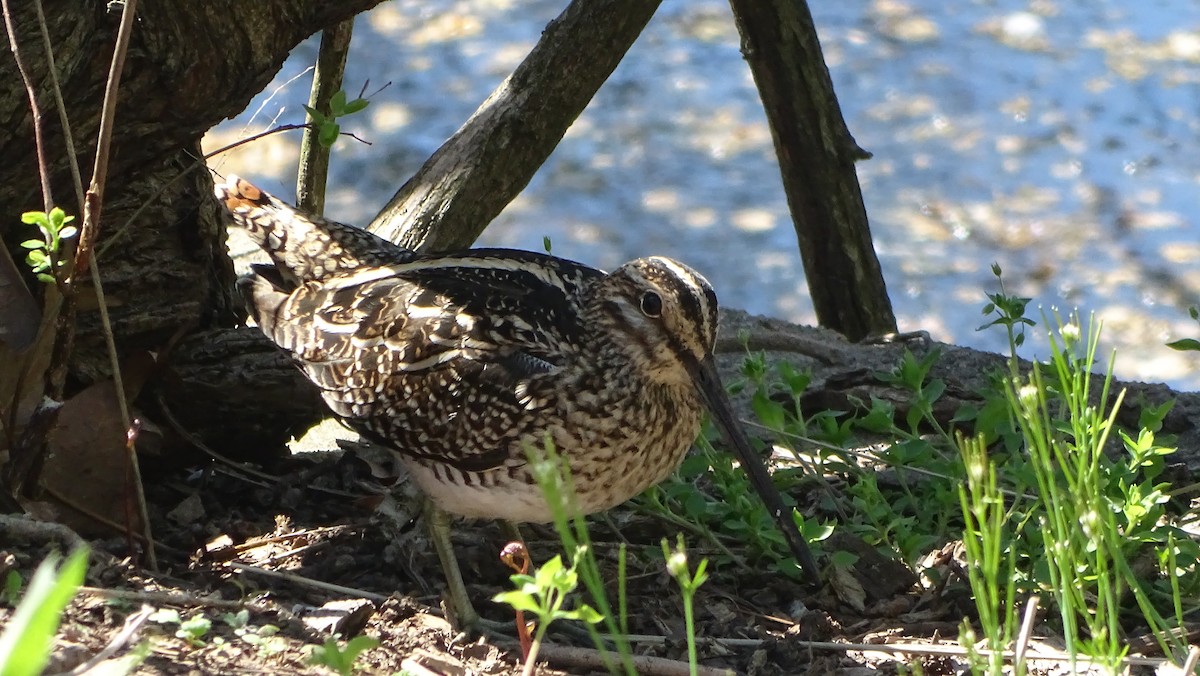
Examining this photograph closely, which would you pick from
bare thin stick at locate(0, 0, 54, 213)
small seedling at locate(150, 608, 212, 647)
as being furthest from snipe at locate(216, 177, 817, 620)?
bare thin stick at locate(0, 0, 54, 213)

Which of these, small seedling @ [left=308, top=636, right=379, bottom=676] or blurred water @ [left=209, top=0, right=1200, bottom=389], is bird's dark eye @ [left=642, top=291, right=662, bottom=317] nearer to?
small seedling @ [left=308, top=636, right=379, bottom=676]

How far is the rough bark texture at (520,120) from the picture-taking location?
449cm

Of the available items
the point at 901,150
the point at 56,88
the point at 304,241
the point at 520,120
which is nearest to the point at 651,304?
the point at 304,241

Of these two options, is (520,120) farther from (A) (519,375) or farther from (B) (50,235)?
(B) (50,235)

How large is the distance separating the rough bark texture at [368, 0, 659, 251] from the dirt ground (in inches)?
32.9

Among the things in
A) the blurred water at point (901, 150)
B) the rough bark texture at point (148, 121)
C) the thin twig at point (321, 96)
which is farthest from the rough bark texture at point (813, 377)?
the blurred water at point (901, 150)

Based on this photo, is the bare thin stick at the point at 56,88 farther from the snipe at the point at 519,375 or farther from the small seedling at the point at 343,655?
the small seedling at the point at 343,655

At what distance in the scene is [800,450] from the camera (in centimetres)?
429

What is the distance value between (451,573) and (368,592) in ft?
0.65

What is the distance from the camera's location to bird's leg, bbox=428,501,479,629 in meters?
3.31

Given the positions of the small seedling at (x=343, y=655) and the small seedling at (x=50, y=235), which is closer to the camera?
the small seedling at (x=343, y=655)

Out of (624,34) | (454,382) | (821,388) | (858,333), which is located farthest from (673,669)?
(858,333)

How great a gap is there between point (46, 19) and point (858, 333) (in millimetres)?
3459

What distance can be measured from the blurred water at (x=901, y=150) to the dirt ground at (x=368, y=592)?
5227 mm
